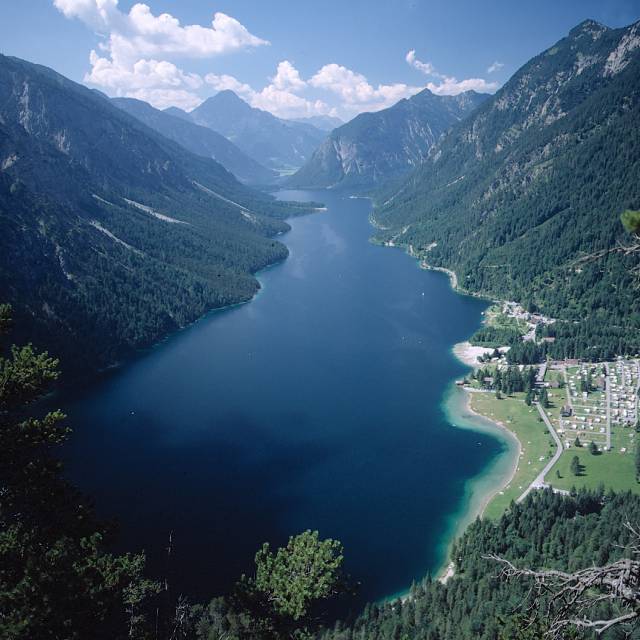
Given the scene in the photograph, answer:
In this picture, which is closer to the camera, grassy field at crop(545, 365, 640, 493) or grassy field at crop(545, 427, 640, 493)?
grassy field at crop(545, 427, 640, 493)

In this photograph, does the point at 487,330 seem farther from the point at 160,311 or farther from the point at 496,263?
the point at 160,311

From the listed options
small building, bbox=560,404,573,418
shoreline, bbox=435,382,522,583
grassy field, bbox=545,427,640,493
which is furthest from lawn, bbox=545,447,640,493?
small building, bbox=560,404,573,418

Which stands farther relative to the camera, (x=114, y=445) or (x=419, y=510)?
(x=114, y=445)

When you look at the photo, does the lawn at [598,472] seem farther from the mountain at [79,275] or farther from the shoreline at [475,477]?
the mountain at [79,275]

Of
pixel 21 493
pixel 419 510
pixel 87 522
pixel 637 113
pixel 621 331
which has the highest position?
pixel 637 113

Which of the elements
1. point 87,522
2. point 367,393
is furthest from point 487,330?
point 87,522

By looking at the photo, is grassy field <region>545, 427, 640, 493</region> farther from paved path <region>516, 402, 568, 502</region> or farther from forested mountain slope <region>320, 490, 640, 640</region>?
forested mountain slope <region>320, 490, 640, 640</region>
